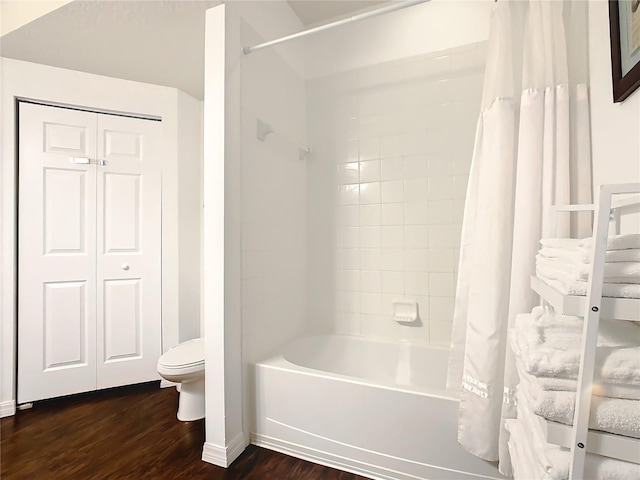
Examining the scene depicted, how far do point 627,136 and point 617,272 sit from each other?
0.58m

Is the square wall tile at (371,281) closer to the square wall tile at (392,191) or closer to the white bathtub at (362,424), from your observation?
the square wall tile at (392,191)

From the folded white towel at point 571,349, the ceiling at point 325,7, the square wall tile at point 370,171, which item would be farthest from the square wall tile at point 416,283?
the ceiling at point 325,7

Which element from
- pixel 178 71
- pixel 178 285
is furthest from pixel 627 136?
pixel 178 285

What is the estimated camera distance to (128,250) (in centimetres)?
244

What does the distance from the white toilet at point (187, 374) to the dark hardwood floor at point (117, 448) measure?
0.08 meters

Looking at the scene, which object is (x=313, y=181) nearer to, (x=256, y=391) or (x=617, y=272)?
(x=256, y=391)

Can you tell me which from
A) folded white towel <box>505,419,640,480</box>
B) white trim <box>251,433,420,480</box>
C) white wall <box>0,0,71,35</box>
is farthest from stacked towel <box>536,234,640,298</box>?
white wall <box>0,0,71,35</box>

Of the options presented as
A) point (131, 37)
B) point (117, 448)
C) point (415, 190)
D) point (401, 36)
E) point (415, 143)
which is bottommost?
point (117, 448)

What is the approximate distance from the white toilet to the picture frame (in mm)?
2155

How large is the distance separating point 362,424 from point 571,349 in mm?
1101

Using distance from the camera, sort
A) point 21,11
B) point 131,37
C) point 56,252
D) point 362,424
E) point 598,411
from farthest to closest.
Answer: point 56,252 → point 131,37 → point 21,11 → point 362,424 → point 598,411

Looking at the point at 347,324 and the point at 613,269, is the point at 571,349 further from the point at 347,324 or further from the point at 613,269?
the point at 347,324

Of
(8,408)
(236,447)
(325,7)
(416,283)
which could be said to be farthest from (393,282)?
(8,408)

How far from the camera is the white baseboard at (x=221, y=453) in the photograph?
156 centimetres
